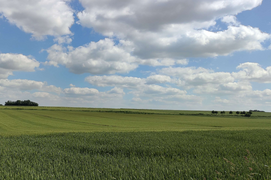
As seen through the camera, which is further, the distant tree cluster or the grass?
the distant tree cluster

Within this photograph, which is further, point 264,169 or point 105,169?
point 105,169

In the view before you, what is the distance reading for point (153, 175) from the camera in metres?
4.45

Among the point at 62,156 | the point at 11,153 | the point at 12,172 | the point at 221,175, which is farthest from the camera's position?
the point at 11,153

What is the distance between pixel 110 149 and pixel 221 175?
17.2 feet

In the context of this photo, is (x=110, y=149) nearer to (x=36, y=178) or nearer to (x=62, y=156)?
(x=62, y=156)

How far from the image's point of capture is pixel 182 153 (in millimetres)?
7602

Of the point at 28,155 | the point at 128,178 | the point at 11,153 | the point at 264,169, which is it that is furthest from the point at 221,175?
the point at 11,153

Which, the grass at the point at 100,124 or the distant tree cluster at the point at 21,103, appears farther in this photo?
the distant tree cluster at the point at 21,103

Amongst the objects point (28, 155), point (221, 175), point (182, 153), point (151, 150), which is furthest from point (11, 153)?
point (221, 175)

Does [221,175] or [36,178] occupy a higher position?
[221,175]

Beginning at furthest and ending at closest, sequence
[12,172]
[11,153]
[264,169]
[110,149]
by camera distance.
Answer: [110,149], [11,153], [12,172], [264,169]

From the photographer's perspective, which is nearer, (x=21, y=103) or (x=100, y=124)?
(x=100, y=124)

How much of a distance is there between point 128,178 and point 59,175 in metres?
1.83

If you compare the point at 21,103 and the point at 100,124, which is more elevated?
the point at 100,124
